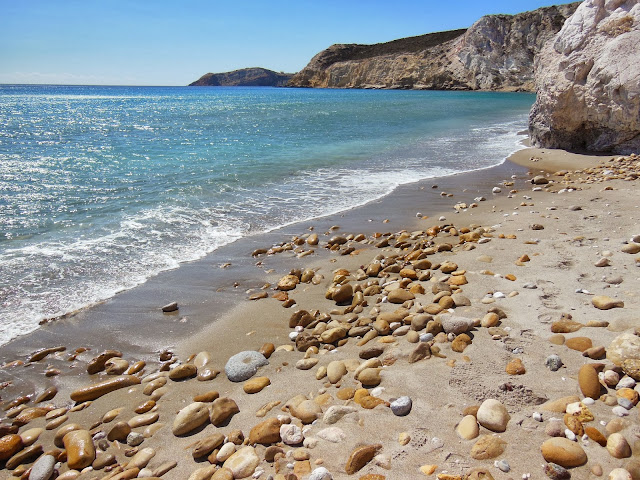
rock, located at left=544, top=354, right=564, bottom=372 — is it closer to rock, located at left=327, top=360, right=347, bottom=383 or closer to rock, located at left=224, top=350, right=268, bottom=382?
rock, located at left=327, top=360, right=347, bottom=383

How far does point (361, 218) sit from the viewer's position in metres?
8.70

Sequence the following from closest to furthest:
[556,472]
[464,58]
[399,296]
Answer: [556,472] → [399,296] → [464,58]

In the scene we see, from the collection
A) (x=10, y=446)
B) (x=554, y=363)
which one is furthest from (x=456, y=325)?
(x=10, y=446)

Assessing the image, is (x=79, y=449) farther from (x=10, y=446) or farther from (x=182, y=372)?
(x=182, y=372)

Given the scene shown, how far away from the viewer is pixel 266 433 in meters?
2.72

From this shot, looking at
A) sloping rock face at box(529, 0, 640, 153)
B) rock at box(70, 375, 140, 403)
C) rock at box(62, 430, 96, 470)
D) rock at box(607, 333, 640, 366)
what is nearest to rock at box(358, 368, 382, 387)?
rock at box(607, 333, 640, 366)

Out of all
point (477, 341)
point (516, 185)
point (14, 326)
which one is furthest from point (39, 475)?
point (516, 185)

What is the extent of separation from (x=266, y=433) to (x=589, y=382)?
202cm

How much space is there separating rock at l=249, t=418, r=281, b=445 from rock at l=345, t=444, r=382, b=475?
1.84 feet

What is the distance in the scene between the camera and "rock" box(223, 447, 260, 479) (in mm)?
2496

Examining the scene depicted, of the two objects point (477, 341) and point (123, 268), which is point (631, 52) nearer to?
point (477, 341)

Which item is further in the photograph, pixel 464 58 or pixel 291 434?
pixel 464 58

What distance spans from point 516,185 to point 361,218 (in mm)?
4567

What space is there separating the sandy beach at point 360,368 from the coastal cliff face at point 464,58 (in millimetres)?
74121
